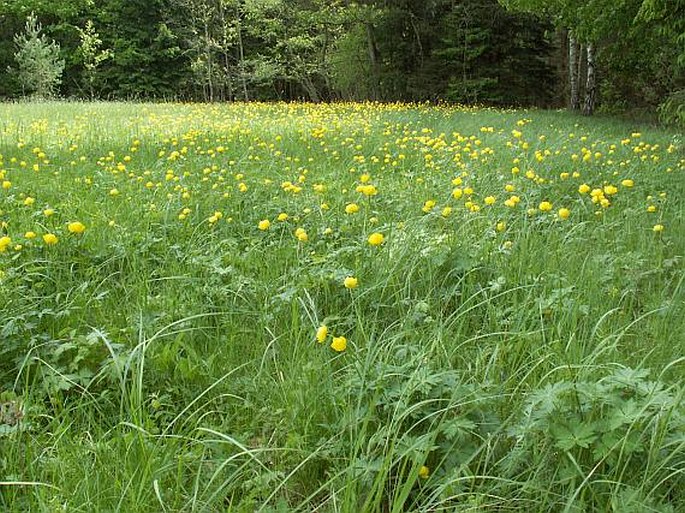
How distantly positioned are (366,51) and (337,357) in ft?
77.9

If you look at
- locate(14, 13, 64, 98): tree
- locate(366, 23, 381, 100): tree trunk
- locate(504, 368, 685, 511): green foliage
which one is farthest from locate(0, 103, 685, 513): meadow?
locate(14, 13, 64, 98): tree

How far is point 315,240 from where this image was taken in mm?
3480

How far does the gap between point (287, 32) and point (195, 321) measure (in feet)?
91.4

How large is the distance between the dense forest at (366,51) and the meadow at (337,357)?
9689 mm

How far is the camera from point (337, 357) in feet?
6.43

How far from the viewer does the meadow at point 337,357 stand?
1448 millimetres

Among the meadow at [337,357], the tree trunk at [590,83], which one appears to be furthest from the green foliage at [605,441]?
the tree trunk at [590,83]

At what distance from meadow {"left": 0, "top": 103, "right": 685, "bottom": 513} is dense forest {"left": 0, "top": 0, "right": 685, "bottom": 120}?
969 cm

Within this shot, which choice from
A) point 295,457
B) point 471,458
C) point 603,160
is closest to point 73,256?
point 295,457

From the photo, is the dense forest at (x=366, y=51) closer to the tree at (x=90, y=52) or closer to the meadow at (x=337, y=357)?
the tree at (x=90, y=52)

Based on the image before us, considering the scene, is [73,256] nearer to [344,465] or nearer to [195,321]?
[195,321]

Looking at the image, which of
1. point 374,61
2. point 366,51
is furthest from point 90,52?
point 374,61

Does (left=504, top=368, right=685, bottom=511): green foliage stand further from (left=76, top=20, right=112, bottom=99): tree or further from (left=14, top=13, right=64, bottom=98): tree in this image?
(left=14, top=13, right=64, bottom=98): tree

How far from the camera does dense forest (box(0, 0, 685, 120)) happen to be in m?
15.7
